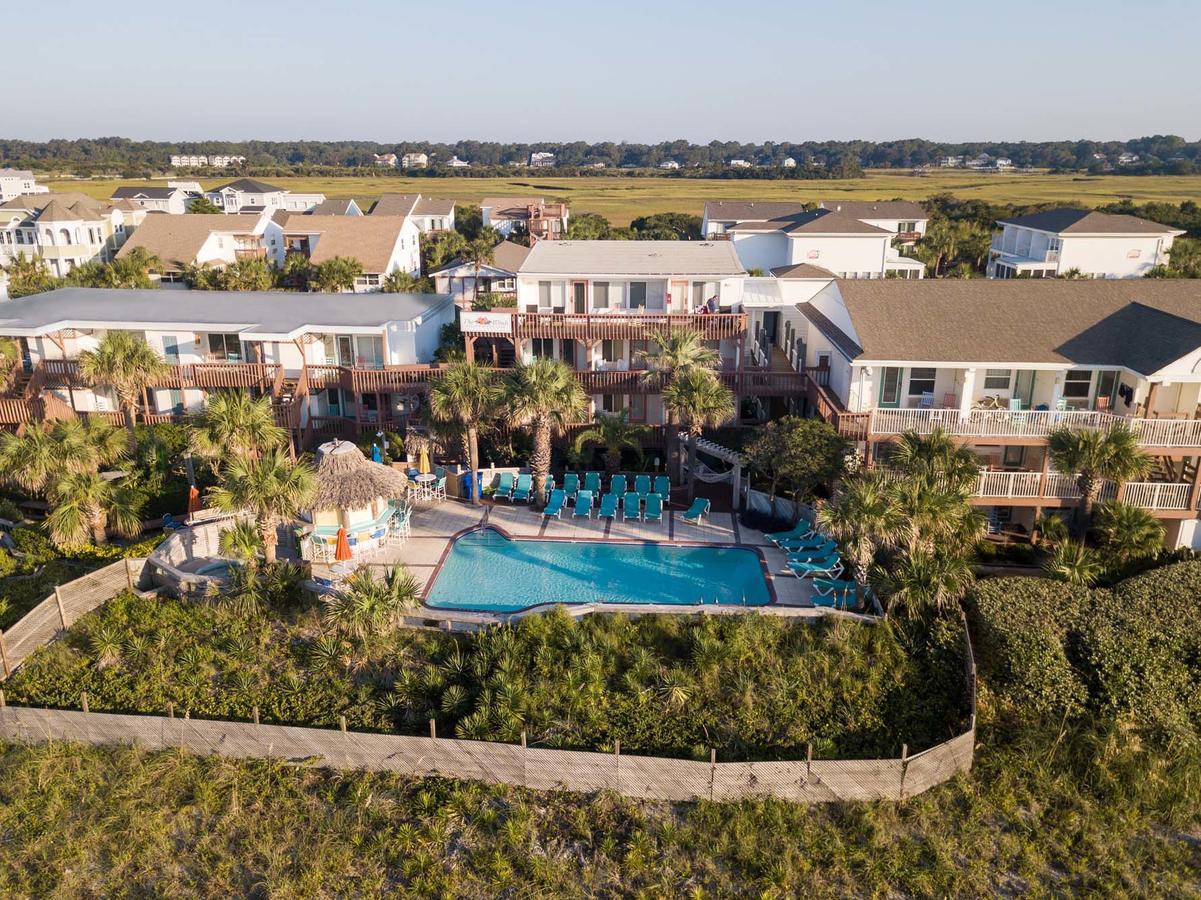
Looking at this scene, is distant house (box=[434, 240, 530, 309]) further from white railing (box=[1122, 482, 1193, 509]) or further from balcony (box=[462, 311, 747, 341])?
white railing (box=[1122, 482, 1193, 509])

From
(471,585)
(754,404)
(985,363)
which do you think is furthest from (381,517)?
(985,363)

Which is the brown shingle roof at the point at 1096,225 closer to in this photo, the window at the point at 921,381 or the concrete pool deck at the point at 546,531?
the window at the point at 921,381

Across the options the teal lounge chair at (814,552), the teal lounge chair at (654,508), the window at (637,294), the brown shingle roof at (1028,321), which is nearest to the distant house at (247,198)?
the window at (637,294)

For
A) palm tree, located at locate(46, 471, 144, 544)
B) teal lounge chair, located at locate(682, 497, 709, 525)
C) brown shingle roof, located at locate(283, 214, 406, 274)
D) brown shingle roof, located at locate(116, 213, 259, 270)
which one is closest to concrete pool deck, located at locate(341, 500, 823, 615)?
teal lounge chair, located at locate(682, 497, 709, 525)

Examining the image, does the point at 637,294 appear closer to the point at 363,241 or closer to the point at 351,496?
the point at 351,496

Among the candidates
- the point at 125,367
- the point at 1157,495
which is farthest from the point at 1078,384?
the point at 125,367
